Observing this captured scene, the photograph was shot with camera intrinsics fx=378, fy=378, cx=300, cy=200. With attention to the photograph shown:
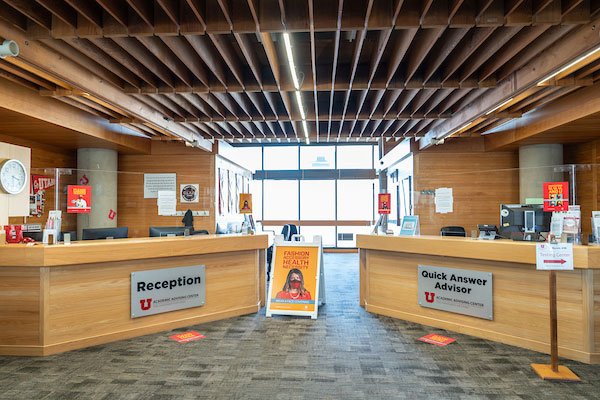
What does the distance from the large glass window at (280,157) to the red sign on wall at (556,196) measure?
899 cm

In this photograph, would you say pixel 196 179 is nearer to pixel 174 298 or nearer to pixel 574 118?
pixel 174 298

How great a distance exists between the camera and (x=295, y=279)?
5.07 metres

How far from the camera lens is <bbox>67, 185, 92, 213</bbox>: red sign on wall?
4211 mm

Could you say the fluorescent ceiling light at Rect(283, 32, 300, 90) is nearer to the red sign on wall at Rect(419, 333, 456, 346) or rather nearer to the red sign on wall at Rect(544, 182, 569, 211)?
the red sign on wall at Rect(544, 182, 569, 211)

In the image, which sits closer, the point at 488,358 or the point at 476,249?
the point at 488,358

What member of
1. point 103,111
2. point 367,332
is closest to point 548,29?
point 367,332

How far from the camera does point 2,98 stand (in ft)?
15.0

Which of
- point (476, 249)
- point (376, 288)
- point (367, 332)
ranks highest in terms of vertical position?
point (476, 249)

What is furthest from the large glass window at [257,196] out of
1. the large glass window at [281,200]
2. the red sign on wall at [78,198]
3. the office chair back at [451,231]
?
the red sign on wall at [78,198]

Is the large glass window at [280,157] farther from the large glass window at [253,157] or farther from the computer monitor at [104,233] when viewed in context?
the computer monitor at [104,233]

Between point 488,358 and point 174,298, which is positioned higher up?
point 174,298

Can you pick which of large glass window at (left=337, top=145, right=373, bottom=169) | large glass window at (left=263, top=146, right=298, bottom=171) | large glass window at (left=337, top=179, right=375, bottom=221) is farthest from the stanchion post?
large glass window at (left=263, top=146, right=298, bottom=171)

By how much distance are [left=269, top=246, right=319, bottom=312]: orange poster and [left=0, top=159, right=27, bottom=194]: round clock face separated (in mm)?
3575

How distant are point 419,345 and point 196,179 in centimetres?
378
